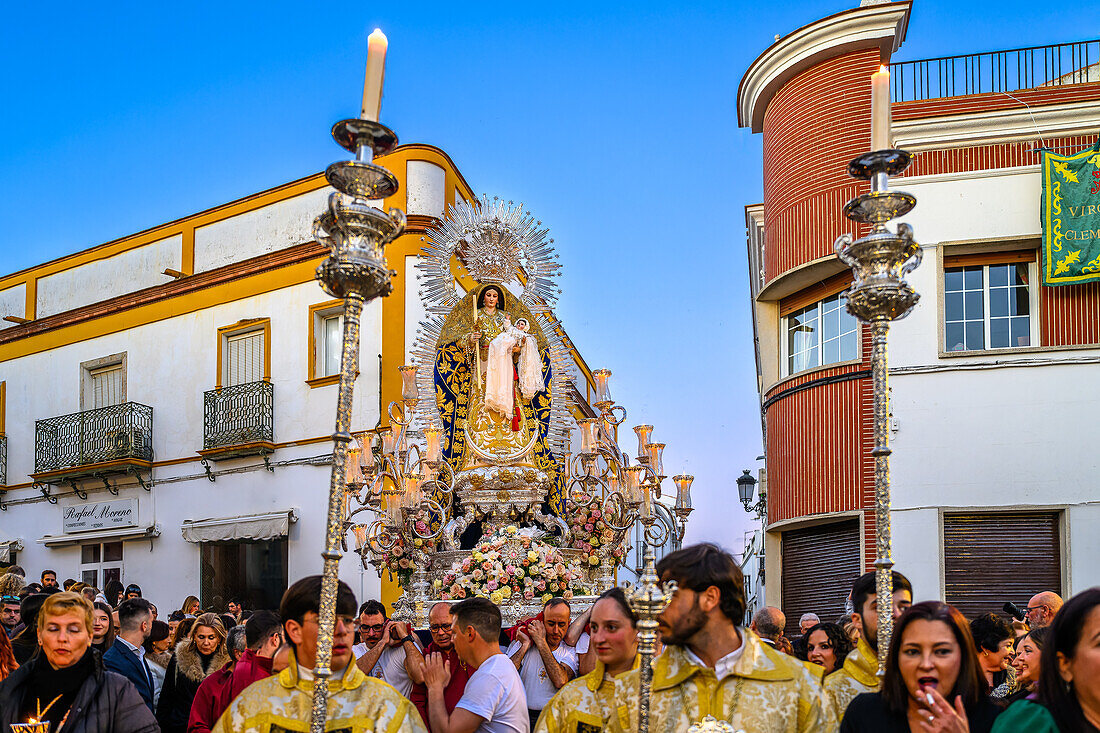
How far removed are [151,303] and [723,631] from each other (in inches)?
693

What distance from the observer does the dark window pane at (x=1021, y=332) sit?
1227cm

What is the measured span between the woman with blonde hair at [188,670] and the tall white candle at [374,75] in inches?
147

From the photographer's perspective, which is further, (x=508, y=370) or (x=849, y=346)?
(x=849, y=346)

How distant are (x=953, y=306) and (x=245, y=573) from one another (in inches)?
440

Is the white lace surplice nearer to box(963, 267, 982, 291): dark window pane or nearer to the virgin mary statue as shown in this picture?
the virgin mary statue

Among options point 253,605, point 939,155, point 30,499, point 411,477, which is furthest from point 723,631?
point 30,499

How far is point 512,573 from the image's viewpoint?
986 cm

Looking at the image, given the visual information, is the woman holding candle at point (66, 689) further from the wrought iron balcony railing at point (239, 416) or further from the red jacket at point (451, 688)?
the wrought iron balcony railing at point (239, 416)

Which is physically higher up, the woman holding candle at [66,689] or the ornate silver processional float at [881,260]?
the ornate silver processional float at [881,260]

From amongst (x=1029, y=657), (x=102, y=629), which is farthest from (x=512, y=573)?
(x=1029, y=657)

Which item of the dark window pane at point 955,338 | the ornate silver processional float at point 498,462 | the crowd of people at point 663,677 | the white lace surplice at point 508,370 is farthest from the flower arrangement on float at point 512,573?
the dark window pane at point 955,338

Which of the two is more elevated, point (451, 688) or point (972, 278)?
point (972, 278)

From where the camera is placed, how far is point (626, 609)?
14.2 feet

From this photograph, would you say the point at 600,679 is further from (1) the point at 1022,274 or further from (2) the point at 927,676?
(1) the point at 1022,274
